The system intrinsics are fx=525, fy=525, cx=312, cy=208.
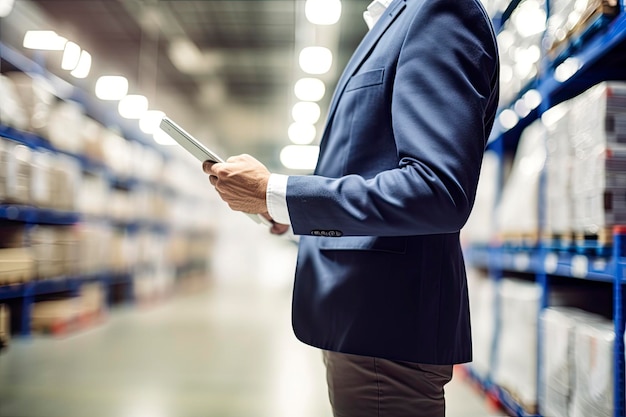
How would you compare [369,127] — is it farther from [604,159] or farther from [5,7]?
[5,7]

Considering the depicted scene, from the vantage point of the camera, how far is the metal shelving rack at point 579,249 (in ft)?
6.10

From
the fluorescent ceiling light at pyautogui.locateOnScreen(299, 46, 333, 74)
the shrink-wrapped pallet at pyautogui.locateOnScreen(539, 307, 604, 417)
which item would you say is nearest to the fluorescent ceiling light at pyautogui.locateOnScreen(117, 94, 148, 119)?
the fluorescent ceiling light at pyautogui.locateOnScreen(299, 46, 333, 74)

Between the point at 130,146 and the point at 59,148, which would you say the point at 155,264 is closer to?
the point at 130,146

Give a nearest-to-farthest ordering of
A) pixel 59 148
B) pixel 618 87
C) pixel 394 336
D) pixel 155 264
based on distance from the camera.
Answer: pixel 394 336
pixel 618 87
pixel 59 148
pixel 155 264

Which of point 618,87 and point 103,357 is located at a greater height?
point 618,87

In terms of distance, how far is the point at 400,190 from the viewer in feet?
2.99

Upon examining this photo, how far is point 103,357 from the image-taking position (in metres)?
3.81

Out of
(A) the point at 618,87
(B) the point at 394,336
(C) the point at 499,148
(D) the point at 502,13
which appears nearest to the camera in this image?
(B) the point at 394,336

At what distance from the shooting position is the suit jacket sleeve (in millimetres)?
911

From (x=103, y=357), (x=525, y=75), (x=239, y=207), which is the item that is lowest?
(x=103, y=357)

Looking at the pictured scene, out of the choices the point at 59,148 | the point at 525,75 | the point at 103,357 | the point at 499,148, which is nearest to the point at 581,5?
the point at 525,75

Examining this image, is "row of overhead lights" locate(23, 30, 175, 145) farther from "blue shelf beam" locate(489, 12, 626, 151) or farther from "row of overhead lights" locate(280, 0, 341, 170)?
"row of overhead lights" locate(280, 0, 341, 170)

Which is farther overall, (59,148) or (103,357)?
(59,148)

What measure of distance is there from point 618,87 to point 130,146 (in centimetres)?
680
